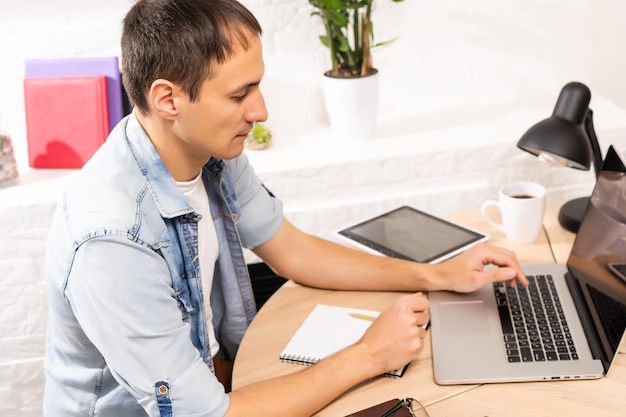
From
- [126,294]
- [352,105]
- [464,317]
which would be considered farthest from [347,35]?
[126,294]

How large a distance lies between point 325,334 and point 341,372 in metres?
0.17

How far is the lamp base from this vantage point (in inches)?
66.7

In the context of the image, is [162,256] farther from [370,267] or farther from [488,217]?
[488,217]

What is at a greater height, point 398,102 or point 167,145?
point 167,145

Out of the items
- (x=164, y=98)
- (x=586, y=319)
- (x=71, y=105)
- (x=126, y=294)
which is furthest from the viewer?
(x=71, y=105)

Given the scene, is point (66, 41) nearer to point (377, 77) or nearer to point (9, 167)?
point (9, 167)

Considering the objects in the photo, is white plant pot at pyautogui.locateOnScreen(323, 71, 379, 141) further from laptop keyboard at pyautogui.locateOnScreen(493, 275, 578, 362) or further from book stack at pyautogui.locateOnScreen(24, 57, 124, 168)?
laptop keyboard at pyautogui.locateOnScreen(493, 275, 578, 362)

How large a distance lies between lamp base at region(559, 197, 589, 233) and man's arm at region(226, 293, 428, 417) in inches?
22.3

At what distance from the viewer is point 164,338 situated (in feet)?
3.67

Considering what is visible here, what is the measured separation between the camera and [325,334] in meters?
1.35

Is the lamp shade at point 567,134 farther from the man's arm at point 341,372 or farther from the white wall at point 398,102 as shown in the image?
the white wall at point 398,102

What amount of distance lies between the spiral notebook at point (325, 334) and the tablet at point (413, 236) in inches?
9.2

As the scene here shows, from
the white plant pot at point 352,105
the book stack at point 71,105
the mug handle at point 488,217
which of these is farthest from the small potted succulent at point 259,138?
the mug handle at point 488,217

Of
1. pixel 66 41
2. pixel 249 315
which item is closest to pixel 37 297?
pixel 66 41
